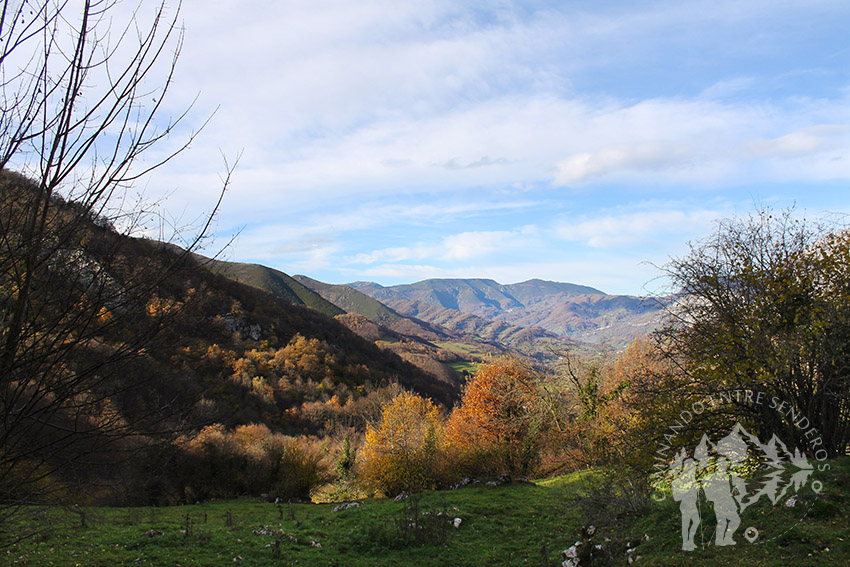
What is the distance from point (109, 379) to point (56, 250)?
51.8 inches

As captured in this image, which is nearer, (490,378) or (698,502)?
(698,502)

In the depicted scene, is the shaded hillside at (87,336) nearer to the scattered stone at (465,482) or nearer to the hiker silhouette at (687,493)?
the hiker silhouette at (687,493)

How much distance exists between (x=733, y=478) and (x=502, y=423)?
16.0 metres

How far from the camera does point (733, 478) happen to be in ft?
30.2

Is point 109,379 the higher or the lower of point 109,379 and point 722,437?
the higher

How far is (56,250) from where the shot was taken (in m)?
3.41

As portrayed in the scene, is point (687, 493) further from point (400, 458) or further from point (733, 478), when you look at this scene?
point (400, 458)

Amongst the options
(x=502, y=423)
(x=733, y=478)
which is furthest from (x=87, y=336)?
(x=502, y=423)

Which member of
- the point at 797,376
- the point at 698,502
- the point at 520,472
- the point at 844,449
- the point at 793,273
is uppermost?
the point at 793,273

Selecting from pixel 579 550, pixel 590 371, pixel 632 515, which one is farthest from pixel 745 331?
pixel 590 371

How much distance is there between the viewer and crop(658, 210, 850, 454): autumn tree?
30.1 feet

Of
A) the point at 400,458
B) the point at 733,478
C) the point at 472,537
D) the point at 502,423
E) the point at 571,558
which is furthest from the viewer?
the point at 400,458

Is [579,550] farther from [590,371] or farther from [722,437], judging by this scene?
[590,371]

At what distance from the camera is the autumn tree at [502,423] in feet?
79.7
